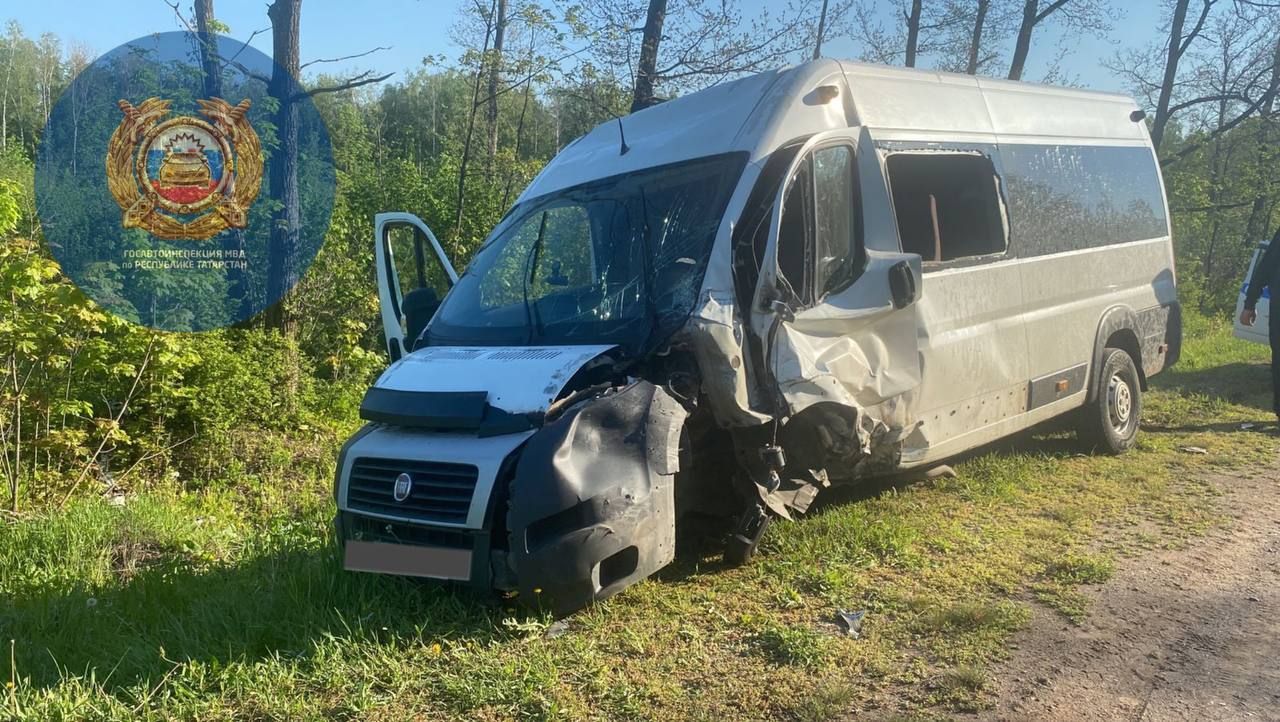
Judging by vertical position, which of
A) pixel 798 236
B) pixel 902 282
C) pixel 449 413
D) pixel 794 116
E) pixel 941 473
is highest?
pixel 794 116

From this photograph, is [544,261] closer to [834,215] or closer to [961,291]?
[834,215]

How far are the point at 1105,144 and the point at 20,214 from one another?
814 cm

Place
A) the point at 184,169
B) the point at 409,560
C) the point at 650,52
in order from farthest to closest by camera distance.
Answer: the point at 650,52 < the point at 184,169 < the point at 409,560

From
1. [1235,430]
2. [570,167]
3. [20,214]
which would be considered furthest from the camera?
[1235,430]

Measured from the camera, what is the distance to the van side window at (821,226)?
171 inches

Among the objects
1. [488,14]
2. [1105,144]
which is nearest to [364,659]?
[1105,144]

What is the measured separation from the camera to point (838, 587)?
414 centimetres

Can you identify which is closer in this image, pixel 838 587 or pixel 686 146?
pixel 838 587

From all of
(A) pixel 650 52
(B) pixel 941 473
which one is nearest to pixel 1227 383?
(B) pixel 941 473

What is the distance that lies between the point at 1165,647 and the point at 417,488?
3.19 meters

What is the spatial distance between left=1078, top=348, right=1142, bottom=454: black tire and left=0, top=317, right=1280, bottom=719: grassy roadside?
0.70 meters

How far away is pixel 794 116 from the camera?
4.57 meters

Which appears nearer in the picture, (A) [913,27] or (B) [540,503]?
(B) [540,503]

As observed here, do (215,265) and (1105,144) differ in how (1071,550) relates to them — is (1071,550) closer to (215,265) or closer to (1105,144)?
(1105,144)
